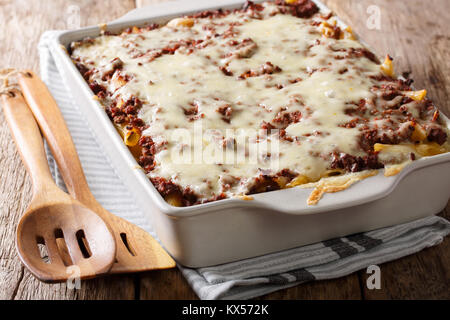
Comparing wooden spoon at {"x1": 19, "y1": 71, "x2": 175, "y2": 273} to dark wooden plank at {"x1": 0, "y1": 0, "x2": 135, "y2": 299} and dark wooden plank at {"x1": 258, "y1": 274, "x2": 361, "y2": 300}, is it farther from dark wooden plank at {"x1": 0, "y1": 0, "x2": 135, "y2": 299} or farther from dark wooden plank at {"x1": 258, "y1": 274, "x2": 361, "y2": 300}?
dark wooden plank at {"x1": 258, "y1": 274, "x2": 361, "y2": 300}

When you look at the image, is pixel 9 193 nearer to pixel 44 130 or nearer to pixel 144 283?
pixel 44 130

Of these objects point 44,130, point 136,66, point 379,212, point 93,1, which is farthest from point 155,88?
point 93,1

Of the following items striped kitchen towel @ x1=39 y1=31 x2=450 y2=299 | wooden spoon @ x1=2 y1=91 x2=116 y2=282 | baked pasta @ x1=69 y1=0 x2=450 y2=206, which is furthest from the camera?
baked pasta @ x1=69 y1=0 x2=450 y2=206

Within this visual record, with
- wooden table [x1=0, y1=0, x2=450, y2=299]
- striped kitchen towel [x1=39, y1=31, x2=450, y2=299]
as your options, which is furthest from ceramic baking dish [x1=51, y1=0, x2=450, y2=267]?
wooden table [x1=0, y1=0, x2=450, y2=299]

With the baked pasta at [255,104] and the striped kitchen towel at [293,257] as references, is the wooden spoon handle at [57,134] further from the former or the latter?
the baked pasta at [255,104]

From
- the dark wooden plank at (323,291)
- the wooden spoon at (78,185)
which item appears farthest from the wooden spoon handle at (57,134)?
the dark wooden plank at (323,291)

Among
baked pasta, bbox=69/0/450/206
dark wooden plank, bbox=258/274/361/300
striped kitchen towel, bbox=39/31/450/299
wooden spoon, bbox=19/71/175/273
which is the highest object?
baked pasta, bbox=69/0/450/206
